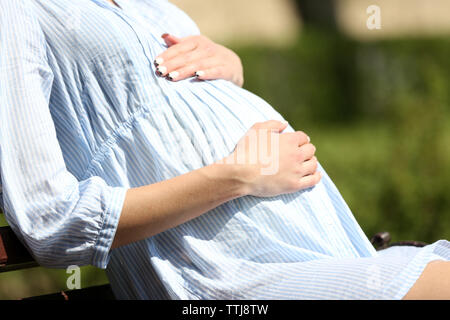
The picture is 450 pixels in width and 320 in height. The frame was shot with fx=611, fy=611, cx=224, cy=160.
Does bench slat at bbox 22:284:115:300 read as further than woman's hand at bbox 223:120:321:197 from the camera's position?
Yes

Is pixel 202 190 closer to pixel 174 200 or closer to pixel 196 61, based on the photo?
pixel 174 200

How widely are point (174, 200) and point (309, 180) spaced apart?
0.43 meters

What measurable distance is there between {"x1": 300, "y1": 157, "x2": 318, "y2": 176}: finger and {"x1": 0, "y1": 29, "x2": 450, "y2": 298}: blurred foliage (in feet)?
7.42

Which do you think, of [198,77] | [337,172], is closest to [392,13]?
[337,172]

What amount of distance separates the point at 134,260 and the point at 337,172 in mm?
5089

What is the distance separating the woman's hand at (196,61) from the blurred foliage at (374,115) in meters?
2.01

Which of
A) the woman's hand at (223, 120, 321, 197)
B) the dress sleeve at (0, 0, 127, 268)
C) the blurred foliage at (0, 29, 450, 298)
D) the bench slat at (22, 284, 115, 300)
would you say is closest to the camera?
the dress sleeve at (0, 0, 127, 268)

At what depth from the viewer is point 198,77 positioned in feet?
6.57

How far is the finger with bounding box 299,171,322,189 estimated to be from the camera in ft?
5.96

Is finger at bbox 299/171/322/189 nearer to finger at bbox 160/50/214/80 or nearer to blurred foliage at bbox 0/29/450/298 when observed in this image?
finger at bbox 160/50/214/80

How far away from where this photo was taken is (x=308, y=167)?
185 centimetres

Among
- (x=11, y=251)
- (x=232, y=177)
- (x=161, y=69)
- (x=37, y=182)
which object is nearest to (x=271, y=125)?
(x=232, y=177)

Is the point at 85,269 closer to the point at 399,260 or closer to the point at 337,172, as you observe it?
the point at 399,260

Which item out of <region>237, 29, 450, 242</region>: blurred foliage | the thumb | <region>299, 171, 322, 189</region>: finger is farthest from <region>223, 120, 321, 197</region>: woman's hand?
<region>237, 29, 450, 242</region>: blurred foliage
